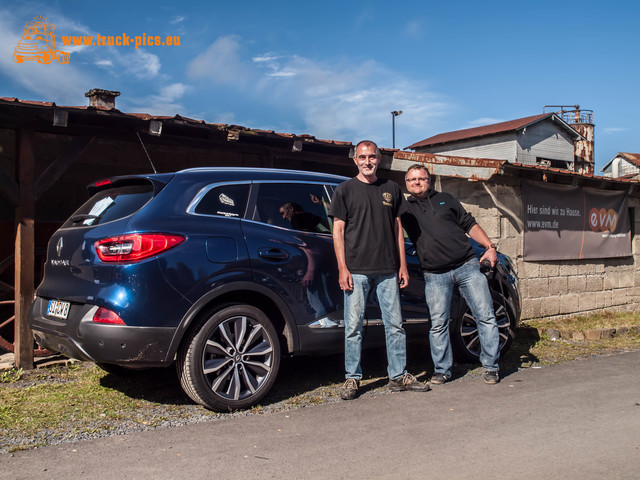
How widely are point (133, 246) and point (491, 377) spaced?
335 centimetres

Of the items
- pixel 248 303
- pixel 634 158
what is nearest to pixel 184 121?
pixel 248 303

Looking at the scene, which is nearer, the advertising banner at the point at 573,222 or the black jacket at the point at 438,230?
the black jacket at the point at 438,230

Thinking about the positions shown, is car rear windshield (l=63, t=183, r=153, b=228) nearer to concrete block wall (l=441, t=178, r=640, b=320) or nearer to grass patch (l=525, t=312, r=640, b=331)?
concrete block wall (l=441, t=178, r=640, b=320)

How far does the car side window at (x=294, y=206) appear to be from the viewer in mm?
4809

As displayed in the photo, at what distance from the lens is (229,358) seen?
4.37m

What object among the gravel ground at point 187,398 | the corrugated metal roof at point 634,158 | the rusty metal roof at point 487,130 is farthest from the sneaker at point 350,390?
the rusty metal roof at point 487,130

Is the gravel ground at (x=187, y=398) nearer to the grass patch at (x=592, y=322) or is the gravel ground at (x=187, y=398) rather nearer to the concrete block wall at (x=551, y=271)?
the grass patch at (x=592, y=322)

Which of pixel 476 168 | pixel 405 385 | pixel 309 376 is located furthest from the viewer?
pixel 476 168

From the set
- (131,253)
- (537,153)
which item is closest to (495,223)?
(131,253)

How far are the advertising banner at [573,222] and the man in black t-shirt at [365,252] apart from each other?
5.19 m

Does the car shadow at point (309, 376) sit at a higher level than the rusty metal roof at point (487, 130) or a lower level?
lower

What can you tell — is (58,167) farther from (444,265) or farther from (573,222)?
(573,222)

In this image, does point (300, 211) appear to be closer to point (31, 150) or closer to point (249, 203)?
point (249, 203)

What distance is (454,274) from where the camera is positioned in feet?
17.6
